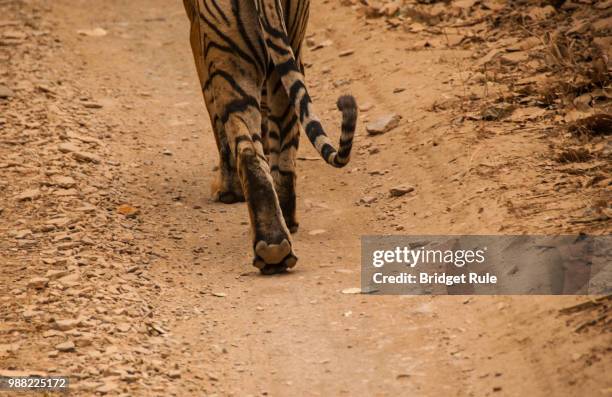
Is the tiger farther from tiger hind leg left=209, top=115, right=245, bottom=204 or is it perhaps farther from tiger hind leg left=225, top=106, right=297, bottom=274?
tiger hind leg left=209, top=115, right=245, bottom=204

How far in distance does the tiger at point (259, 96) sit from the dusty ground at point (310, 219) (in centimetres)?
30

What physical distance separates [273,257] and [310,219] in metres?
1.18

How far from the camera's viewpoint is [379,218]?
684 centimetres

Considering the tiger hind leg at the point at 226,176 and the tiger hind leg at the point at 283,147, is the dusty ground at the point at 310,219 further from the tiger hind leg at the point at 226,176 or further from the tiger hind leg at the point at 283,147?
the tiger hind leg at the point at 283,147

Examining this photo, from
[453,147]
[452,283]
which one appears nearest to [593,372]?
[452,283]

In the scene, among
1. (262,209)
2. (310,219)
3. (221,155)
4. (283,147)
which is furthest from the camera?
(221,155)

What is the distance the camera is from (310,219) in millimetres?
7105

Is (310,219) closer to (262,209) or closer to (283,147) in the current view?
(283,147)

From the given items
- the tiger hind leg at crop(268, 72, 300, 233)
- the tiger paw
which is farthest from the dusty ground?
the tiger hind leg at crop(268, 72, 300, 233)

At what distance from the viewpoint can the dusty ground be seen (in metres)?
4.81

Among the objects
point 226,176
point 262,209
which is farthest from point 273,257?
point 226,176

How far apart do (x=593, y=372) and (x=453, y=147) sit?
129 inches

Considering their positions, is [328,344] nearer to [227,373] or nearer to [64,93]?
[227,373]

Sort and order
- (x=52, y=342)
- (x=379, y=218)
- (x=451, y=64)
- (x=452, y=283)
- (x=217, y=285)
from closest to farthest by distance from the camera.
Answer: (x=52, y=342) < (x=452, y=283) < (x=217, y=285) < (x=379, y=218) < (x=451, y=64)
